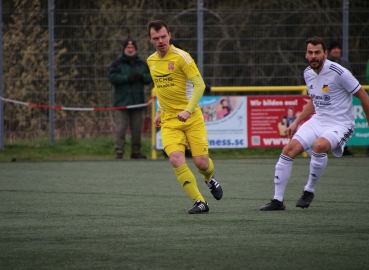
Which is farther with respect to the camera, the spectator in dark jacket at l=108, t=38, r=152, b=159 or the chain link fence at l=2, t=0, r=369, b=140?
the chain link fence at l=2, t=0, r=369, b=140

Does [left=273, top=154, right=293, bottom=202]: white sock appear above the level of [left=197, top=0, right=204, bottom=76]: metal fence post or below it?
below

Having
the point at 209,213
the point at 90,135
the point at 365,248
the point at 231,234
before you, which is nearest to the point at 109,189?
the point at 209,213

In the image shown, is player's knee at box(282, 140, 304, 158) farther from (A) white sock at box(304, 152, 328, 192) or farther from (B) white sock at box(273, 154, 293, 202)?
(A) white sock at box(304, 152, 328, 192)

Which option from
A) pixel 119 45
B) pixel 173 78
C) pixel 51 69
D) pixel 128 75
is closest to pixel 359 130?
pixel 128 75

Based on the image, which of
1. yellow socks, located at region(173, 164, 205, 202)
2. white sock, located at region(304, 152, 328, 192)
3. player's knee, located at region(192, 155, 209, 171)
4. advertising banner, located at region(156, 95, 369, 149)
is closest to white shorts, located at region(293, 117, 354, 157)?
white sock, located at region(304, 152, 328, 192)

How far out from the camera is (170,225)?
6859 millimetres

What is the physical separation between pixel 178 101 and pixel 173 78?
24 cm

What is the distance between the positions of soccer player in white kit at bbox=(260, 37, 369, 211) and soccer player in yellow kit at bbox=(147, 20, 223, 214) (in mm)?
776

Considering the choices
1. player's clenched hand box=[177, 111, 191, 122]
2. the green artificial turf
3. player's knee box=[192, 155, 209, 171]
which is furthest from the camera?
player's knee box=[192, 155, 209, 171]

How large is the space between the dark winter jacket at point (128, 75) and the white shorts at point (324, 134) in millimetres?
7052

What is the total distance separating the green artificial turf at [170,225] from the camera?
530cm

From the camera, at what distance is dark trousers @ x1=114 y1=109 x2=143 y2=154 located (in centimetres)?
1535

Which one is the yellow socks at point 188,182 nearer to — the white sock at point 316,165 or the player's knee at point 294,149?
the player's knee at point 294,149

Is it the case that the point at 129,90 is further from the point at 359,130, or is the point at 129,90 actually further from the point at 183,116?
the point at 183,116
